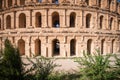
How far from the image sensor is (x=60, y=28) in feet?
77.9

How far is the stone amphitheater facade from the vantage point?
2370cm

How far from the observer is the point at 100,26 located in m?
28.1

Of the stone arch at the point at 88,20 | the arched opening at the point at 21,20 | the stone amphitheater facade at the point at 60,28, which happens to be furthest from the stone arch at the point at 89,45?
the arched opening at the point at 21,20

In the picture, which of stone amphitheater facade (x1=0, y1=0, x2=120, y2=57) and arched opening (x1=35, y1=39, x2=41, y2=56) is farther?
arched opening (x1=35, y1=39, x2=41, y2=56)

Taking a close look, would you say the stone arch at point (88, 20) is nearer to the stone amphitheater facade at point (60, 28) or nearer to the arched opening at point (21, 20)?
the stone amphitheater facade at point (60, 28)

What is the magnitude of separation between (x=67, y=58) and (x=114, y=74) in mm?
A: 13835

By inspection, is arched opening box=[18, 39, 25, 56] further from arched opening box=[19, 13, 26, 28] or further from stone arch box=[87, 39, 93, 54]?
stone arch box=[87, 39, 93, 54]

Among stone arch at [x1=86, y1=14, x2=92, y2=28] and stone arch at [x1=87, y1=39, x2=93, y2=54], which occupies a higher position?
stone arch at [x1=86, y1=14, x2=92, y2=28]

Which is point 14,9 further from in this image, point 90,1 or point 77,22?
point 90,1

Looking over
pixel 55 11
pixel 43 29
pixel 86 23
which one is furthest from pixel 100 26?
pixel 43 29

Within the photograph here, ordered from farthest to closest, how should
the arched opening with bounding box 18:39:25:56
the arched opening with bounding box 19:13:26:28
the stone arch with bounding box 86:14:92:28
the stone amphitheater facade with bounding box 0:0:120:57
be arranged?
the stone arch with bounding box 86:14:92:28 → the arched opening with bounding box 19:13:26:28 → the arched opening with bounding box 18:39:25:56 → the stone amphitheater facade with bounding box 0:0:120:57

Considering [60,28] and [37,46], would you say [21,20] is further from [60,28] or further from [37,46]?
[60,28]

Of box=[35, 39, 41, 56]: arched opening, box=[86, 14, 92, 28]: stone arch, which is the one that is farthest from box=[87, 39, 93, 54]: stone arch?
box=[35, 39, 41, 56]: arched opening

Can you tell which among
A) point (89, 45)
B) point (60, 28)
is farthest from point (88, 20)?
point (60, 28)
